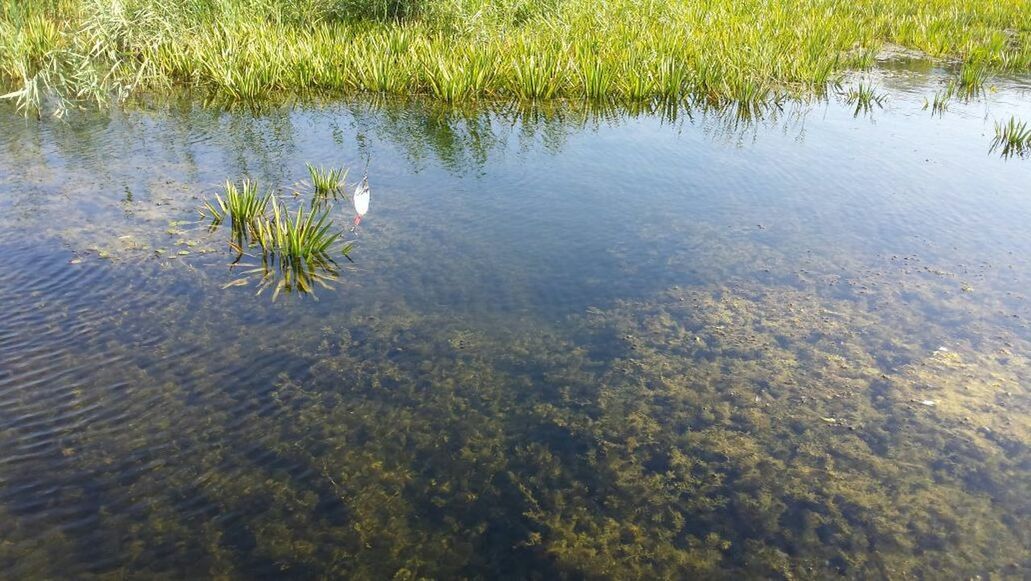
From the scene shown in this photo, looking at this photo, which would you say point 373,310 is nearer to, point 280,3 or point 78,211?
point 78,211

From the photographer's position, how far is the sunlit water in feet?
7.54

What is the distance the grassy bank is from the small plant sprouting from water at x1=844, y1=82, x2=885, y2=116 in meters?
0.45

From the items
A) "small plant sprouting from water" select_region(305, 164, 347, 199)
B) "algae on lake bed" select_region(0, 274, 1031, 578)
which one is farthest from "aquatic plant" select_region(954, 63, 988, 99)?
"small plant sprouting from water" select_region(305, 164, 347, 199)

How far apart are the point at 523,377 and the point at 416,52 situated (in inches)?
223

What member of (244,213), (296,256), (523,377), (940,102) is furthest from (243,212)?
(940,102)

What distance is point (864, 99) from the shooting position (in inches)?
294

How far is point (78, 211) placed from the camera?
176 inches

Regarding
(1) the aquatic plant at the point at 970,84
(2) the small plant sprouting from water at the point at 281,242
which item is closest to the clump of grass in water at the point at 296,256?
(2) the small plant sprouting from water at the point at 281,242

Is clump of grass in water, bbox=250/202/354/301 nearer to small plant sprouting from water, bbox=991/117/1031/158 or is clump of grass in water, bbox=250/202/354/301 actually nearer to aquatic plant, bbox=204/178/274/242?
aquatic plant, bbox=204/178/274/242

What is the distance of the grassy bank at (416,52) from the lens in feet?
24.0

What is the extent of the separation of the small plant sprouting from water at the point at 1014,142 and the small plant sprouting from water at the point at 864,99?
1.28 metres

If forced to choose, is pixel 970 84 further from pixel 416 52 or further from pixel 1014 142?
pixel 416 52

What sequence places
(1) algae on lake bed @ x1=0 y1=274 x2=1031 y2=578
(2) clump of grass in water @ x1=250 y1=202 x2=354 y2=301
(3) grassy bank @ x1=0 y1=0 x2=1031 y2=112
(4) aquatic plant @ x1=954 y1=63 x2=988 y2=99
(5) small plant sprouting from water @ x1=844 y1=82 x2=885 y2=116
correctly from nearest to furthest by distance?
1. (1) algae on lake bed @ x1=0 y1=274 x2=1031 y2=578
2. (2) clump of grass in water @ x1=250 y1=202 x2=354 y2=301
3. (3) grassy bank @ x1=0 y1=0 x2=1031 y2=112
4. (5) small plant sprouting from water @ x1=844 y1=82 x2=885 y2=116
5. (4) aquatic plant @ x1=954 y1=63 x2=988 y2=99

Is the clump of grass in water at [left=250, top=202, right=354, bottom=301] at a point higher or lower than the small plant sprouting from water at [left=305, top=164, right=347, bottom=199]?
lower
